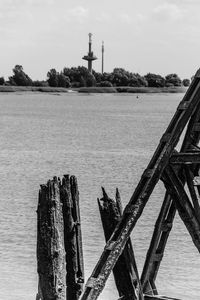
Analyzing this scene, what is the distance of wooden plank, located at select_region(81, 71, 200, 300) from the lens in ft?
33.4

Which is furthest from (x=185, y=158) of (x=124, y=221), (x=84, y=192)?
(x=84, y=192)

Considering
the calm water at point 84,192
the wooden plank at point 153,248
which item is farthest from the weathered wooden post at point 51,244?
the calm water at point 84,192

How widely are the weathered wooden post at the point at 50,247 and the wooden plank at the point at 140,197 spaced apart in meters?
0.86

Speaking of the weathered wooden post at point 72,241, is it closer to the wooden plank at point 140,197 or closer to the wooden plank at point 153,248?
the wooden plank at point 153,248

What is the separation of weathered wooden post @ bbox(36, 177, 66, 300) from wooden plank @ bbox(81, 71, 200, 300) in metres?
0.86

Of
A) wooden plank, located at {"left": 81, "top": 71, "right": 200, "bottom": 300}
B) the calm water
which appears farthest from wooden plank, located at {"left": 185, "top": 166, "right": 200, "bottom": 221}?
the calm water

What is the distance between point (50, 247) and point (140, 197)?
1.36m

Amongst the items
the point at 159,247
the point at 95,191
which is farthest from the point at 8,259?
the point at 95,191

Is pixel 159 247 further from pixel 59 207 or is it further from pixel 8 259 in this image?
pixel 8 259

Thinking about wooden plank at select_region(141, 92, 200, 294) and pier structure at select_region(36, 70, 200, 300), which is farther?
wooden plank at select_region(141, 92, 200, 294)

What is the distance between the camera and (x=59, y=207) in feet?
36.5

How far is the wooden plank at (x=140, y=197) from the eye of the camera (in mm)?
10188

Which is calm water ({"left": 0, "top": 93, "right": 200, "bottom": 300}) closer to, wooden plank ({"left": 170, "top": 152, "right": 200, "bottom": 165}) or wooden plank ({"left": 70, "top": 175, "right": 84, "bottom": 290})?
wooden plank ({"left": 70, "top": 175, "right": 84, "bottom": 290})

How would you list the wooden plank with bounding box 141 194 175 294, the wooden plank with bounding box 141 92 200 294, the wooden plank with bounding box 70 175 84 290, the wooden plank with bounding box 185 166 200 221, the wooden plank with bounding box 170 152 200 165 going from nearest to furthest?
the wooden plank with bounding box 170 152 200 165
the wooden plank with bounding box 185 166 200 221
the wooden plank with bounding box 141 92 200 294
the wooden plank with bounding box 141 194 175 294
the wooden plank with bounding box 70 175 84 290
